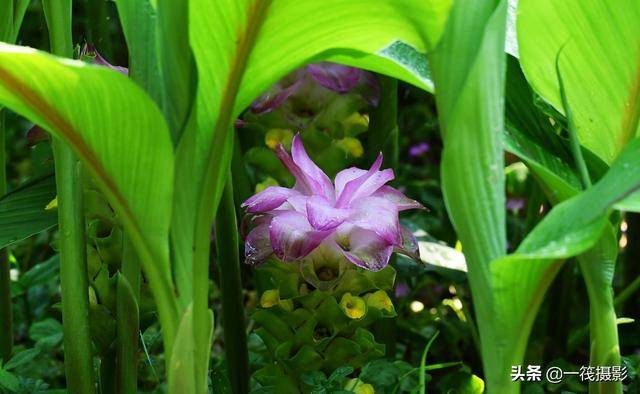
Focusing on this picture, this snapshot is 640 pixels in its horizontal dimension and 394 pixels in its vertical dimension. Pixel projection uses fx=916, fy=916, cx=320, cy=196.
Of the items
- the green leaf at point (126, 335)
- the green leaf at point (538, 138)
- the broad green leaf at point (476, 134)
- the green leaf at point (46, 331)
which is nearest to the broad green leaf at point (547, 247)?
the broad green leaf at point (476, 134)

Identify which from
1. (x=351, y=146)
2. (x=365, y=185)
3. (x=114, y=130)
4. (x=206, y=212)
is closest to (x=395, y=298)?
(x=351, y=146)

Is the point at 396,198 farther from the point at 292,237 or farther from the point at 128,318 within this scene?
the point at 128,318

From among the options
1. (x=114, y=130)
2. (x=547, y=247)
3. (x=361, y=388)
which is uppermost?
(x=114, y=130)

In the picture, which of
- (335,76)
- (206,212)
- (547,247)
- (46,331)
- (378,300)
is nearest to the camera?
(547,247)

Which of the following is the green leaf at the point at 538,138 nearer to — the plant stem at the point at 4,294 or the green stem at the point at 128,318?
the green stem at the point at 128,318

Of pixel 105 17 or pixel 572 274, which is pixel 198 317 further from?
pixel 572 274

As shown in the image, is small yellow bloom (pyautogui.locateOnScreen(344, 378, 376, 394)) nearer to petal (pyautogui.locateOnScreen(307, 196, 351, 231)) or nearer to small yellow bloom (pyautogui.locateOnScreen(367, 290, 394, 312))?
small yellow bloom (pyautogui.locateOnScreen(367, 290, 394, 312))

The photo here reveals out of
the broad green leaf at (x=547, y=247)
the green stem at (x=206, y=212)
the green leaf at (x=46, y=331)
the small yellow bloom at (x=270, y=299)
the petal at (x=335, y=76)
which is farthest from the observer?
the green leaf at (x=46, y=331)
